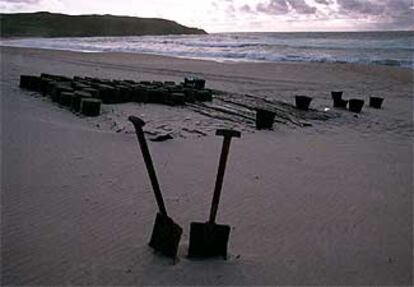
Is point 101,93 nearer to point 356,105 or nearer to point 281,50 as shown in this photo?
point 356,105

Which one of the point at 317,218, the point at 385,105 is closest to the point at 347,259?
the point at 317,218

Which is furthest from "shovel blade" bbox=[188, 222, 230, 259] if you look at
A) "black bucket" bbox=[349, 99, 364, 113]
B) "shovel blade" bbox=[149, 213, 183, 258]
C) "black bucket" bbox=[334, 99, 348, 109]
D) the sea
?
the sea

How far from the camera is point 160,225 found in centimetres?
366

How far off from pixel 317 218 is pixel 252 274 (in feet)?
4.49

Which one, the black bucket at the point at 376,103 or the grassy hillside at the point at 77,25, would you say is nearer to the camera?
the black bucket at the point at 376,103

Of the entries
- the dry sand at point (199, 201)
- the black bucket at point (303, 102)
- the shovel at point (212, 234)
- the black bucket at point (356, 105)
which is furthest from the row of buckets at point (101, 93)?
the shovel at point (212, 234)

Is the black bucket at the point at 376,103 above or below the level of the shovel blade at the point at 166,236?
above

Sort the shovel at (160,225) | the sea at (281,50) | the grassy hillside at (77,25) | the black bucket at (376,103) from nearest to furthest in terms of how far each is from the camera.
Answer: the shovel at (160,225)
the black bucket at (376,103)
the sea at (281,50)
the grassy hillside at (77,25)

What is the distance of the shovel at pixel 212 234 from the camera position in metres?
3.56

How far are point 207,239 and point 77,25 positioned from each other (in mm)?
121110

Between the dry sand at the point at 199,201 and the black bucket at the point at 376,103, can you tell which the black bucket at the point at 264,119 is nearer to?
the dry sand at the point at 199,201

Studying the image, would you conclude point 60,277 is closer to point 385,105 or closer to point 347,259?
point 347,259

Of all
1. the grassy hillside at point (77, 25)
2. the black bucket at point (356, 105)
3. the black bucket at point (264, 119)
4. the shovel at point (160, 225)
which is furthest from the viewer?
the grassy hillside at point (77, 25)

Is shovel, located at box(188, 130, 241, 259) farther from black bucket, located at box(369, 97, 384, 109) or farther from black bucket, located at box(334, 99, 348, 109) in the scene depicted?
black bucket, located at box(369, 97, 384, 109)
